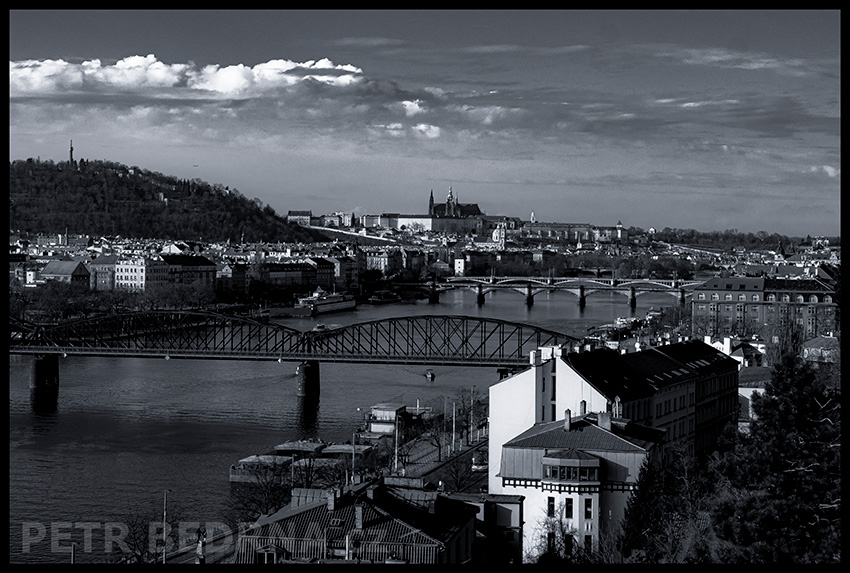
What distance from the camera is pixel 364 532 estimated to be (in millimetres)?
3848

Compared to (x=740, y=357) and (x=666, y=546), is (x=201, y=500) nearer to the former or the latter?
(x=666, y=546)

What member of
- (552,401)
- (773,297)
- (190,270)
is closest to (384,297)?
(190,270)

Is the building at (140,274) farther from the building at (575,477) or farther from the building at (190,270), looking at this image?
the building at (575,477)

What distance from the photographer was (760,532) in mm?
2523

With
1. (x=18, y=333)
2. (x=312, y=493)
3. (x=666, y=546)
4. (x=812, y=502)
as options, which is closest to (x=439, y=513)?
(x=312, y=493)

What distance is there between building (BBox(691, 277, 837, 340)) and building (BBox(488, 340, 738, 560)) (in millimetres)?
8253

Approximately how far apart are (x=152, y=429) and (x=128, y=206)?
3700cm

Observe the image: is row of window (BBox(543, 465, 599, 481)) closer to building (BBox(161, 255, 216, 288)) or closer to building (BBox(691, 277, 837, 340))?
building (BBox(691, 277, 837, 340))

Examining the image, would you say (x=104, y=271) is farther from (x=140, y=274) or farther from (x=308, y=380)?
(x=308, y=380)

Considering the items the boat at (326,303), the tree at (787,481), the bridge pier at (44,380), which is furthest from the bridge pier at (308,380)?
the boat at (326,303)

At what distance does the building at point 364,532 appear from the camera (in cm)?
380

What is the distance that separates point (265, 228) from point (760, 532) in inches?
1880

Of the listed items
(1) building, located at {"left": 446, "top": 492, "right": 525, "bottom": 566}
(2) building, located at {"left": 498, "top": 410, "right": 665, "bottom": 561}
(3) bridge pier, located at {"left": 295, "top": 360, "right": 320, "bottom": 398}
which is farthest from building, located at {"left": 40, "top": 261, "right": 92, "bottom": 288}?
(1) building, located at {"left": 446, "top": 492, "right": 525, "bottom": 566}

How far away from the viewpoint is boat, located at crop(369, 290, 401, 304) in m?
29.6
